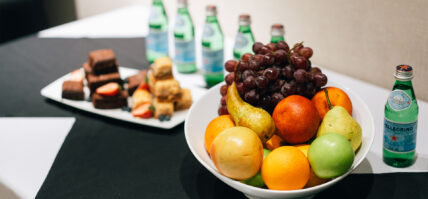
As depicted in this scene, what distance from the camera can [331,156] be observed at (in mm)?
702

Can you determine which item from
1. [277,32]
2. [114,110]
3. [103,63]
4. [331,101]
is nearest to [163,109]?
[114,110]

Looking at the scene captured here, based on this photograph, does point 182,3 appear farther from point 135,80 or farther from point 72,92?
point 72,92

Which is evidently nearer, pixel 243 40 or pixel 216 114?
pixel 216 114

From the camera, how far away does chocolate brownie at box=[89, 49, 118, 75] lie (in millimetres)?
1263

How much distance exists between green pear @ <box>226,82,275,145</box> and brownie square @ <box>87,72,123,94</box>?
529mm

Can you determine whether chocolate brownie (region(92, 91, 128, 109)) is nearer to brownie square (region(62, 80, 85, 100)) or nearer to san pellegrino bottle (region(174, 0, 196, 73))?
brownie square (region(62, 80, 85, 100))

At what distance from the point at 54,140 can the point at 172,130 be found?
0.30 meters

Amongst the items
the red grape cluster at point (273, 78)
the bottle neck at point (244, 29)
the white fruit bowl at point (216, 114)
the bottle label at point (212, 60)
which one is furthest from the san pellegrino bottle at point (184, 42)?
the red grape cluster at point (273, 78)

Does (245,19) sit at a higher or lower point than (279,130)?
higher

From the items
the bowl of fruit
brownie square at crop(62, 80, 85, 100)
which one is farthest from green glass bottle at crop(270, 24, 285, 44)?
brownie square at crop(62, 80, 85, 100)

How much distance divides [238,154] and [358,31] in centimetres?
77

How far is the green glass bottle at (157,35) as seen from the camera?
1486 mm

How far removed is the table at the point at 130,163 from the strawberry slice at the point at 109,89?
0.07 meters

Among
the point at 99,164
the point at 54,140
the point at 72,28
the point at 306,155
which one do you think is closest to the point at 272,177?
the point at 306,155
